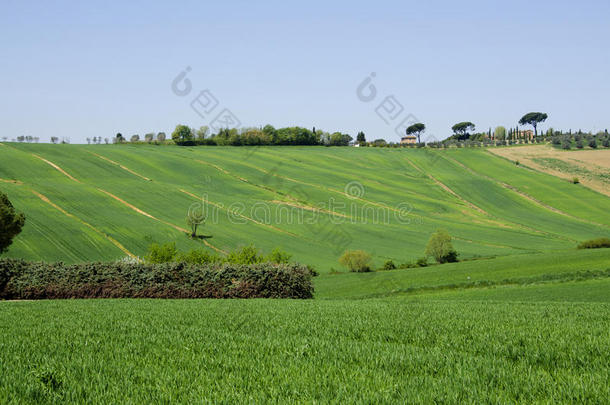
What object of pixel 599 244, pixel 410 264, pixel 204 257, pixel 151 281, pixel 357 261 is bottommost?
pixel 410 264

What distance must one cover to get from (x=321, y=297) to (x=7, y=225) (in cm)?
3553

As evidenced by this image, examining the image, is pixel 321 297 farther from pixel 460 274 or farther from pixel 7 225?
pixel 7 225

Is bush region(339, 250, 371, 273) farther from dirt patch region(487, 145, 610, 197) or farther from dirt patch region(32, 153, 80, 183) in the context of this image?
dirt patch region(487, 145, 610, 197)

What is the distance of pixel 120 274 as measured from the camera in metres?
32.6

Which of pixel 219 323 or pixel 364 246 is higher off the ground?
pixel 219 323

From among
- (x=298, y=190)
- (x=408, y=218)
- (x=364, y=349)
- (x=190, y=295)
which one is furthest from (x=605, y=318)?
(x=298, y=190)

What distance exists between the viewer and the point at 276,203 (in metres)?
91.6

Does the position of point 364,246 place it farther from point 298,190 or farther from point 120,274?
point 120,274

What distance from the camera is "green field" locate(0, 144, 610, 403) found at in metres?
8.38

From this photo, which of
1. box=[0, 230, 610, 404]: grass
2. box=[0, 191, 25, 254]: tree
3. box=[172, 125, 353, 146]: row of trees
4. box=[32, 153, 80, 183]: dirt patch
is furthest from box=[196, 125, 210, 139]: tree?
box=[0, 230, 610, 404]: grass

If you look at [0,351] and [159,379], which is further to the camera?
[0,351]

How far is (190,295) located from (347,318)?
18183 millimetres

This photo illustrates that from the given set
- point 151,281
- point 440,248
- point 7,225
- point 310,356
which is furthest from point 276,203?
point 310,356

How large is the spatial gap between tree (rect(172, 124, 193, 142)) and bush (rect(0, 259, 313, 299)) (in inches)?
5028
